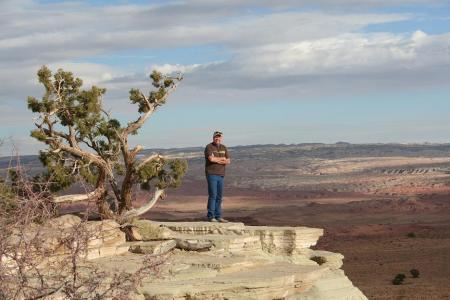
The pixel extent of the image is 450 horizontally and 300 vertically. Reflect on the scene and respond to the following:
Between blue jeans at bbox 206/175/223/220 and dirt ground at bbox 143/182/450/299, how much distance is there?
8993mm

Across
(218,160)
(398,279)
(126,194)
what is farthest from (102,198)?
(398,279)

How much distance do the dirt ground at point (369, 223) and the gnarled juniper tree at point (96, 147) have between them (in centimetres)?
1025

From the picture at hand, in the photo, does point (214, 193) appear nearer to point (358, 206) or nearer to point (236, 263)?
point (236, 263)

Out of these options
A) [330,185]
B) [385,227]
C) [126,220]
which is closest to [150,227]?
[126,220]

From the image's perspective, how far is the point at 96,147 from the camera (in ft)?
58.2

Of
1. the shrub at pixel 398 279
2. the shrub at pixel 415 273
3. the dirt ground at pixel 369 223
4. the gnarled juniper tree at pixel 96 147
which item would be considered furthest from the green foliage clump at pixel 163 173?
the shrub at pixel 415 273

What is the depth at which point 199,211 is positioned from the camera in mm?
51156

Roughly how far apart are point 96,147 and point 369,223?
29931mm

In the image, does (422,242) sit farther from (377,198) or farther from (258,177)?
(258,177)

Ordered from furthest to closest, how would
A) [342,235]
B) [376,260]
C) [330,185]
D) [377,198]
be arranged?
[330,185] → [377,198] → [342,235] → [376,260]

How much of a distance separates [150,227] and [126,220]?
465mm

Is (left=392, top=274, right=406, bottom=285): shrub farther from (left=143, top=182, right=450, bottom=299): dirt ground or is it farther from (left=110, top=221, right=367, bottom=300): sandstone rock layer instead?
(left=110, top=221, right=367, bottom=300): sandstone rock layer

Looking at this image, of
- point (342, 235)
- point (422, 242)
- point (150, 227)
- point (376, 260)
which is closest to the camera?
point (150, 227)

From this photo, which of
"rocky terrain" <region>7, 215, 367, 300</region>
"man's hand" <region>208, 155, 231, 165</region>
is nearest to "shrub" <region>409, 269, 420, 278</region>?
"rocky terrain" <region>7, 215, 367, 300</region>
